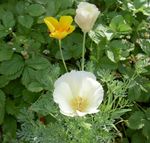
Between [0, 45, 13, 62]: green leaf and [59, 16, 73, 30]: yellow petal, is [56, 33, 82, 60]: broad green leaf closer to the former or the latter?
[0, 45, 13, 62]: green leaf

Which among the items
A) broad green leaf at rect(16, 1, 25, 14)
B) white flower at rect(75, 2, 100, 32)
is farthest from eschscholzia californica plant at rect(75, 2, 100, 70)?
broad green leaf at rect(16, 1, 25, 14)

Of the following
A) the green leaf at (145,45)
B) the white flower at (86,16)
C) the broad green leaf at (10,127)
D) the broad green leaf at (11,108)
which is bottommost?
the broad green leaf at (10,127)

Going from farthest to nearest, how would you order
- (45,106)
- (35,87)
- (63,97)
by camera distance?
(35,87)
(45,106)
(63,97)

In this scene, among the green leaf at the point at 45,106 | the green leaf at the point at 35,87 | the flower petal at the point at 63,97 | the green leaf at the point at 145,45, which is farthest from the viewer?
the green leaf at the point at 145,45

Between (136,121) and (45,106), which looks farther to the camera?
(136,121)

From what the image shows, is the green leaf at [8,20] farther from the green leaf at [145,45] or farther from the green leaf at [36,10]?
the green leaf at [145,45]

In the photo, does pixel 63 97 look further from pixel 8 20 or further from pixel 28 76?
pixel 8 20

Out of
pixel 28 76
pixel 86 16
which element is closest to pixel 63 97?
pixel 86 16

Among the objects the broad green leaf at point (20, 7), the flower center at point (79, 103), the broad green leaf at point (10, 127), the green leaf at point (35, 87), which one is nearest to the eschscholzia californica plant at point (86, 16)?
the flower center at point (79, 103)
